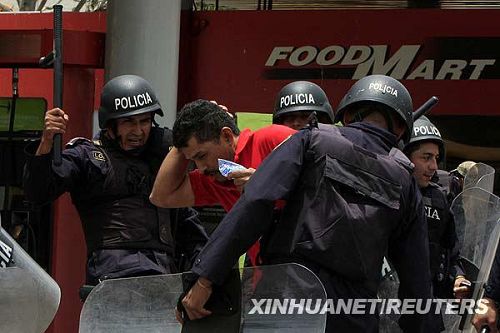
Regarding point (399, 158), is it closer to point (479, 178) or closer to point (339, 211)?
point (339, 211)

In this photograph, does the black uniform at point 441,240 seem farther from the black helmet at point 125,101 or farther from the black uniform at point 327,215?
the black uniform at point 327,215

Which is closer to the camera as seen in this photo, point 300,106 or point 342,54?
point 300,106

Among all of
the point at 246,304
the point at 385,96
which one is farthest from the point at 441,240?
the point at 246,304

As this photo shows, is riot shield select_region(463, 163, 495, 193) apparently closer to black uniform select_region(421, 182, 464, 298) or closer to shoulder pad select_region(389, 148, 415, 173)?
black uniform select_region(421, 182, 464, 298)

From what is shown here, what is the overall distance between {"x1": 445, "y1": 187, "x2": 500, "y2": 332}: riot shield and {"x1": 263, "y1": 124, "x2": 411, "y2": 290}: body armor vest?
1389 mm

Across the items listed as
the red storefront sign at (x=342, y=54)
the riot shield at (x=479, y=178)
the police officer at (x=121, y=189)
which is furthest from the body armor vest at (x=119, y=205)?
the red storefront sign at (x=342, y=54)

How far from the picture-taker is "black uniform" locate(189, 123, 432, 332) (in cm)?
354

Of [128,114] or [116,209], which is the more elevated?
[128,114]

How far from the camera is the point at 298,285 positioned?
3.54 metres

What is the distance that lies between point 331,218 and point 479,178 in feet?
7.53

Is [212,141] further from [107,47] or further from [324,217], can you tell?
[107,47]

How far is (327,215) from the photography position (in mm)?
3607

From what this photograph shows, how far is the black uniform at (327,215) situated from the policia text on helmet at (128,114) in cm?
171

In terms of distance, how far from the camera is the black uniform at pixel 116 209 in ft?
17.0
